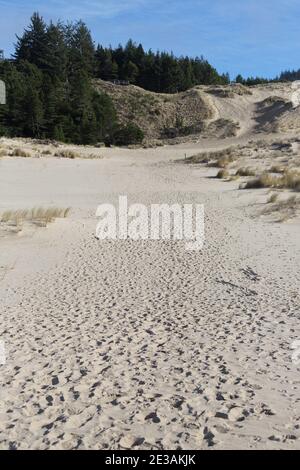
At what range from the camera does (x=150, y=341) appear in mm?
5461

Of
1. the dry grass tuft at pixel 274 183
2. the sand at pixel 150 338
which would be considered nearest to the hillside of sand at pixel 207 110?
the dry grass tuft at pixel 274 183

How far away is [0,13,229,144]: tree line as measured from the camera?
48.9 m

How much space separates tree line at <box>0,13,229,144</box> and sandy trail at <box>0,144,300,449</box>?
39.9 m

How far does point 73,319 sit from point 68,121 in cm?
4724

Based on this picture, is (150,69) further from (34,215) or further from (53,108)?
(34,215)

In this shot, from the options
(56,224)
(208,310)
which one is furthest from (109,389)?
(56,224)

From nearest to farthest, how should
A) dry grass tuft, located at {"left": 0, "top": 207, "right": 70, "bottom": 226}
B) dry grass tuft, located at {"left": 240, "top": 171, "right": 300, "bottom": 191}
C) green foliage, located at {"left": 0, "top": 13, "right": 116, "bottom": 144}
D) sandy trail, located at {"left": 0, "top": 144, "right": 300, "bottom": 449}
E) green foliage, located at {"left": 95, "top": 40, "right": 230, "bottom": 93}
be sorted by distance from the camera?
sandy trail, located at {"left": 0, "top": 144, "right": 300, "bottom": 449}, dry grass tuft, located at {"left": 0, "top": 207, "right": 70, "bottom": 226}, dry grass tuft, located at {"left": 240, "top": 171, "right": 300, "bottom": 191}, green foliage, located at {"left": 0, "top": 13, "right": 116, "bottom": 144}, green foliage, located at {"left": 95, "top": 40, "right": 230, "bottom": 93}

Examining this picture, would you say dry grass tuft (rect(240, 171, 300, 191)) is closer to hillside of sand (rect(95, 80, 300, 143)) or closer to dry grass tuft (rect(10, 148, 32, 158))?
dry grass tuft (rect(10, 148, 32, 158))

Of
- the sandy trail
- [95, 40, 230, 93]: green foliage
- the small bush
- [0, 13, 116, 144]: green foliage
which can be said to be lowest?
the sandy trail

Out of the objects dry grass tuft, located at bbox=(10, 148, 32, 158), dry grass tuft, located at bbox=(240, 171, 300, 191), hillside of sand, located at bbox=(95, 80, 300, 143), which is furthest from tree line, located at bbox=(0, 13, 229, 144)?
dry grass tuft, located at bbox=(240, 171, 300, 191)

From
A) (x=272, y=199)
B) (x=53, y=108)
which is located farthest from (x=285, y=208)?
(x=53, y=108)

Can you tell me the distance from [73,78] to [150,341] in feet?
203
